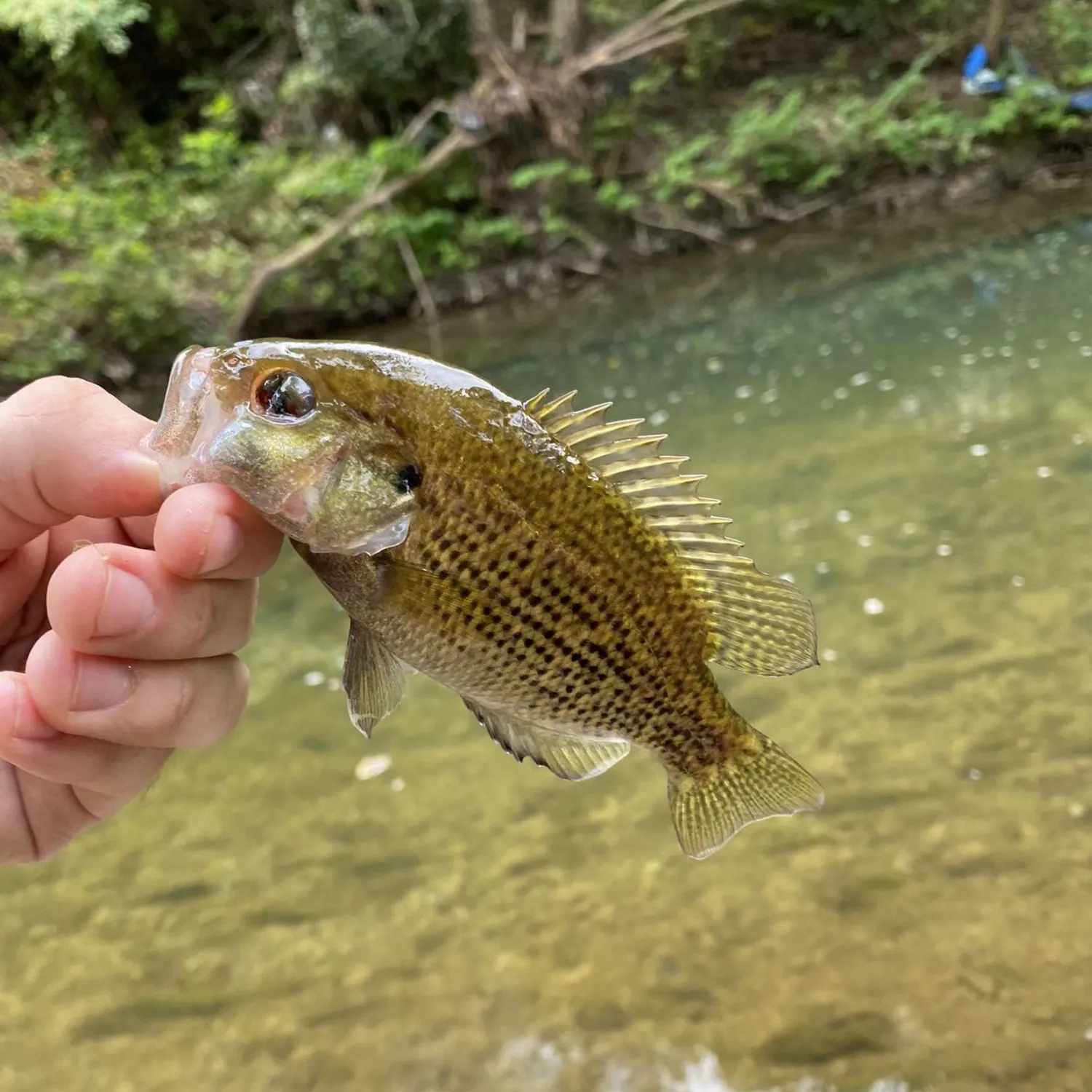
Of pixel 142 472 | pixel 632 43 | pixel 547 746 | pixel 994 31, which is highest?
pixel 142 472

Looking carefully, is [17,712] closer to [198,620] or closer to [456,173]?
[198,620]

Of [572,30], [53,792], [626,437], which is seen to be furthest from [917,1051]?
[572,30]

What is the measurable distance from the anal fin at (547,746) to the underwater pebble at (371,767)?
2685mm

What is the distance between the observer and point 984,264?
10125 mm

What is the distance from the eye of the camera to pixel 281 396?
1.28 m

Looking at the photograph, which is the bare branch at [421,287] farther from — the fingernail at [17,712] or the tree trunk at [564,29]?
the fingernail at [17,712]

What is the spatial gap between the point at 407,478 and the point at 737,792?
0.77 m

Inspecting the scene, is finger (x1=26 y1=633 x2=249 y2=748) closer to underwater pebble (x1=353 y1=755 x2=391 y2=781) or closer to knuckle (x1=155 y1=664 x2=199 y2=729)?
knuckle (x1=155 y1=664 x2=199 y2=729)

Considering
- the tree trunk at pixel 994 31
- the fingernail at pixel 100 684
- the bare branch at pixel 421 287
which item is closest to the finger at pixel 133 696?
the fingernail at pixel 100 684

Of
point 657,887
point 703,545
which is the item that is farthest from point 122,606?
point 657,887

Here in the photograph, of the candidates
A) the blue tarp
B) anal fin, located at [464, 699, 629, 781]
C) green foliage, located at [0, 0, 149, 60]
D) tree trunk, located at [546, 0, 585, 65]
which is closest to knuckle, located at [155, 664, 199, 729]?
anal fin, located at [464, 699, 629, 781]

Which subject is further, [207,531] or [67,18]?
[67,18]

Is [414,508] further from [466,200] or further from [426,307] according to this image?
[466,200]

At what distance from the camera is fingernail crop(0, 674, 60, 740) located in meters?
1.48
